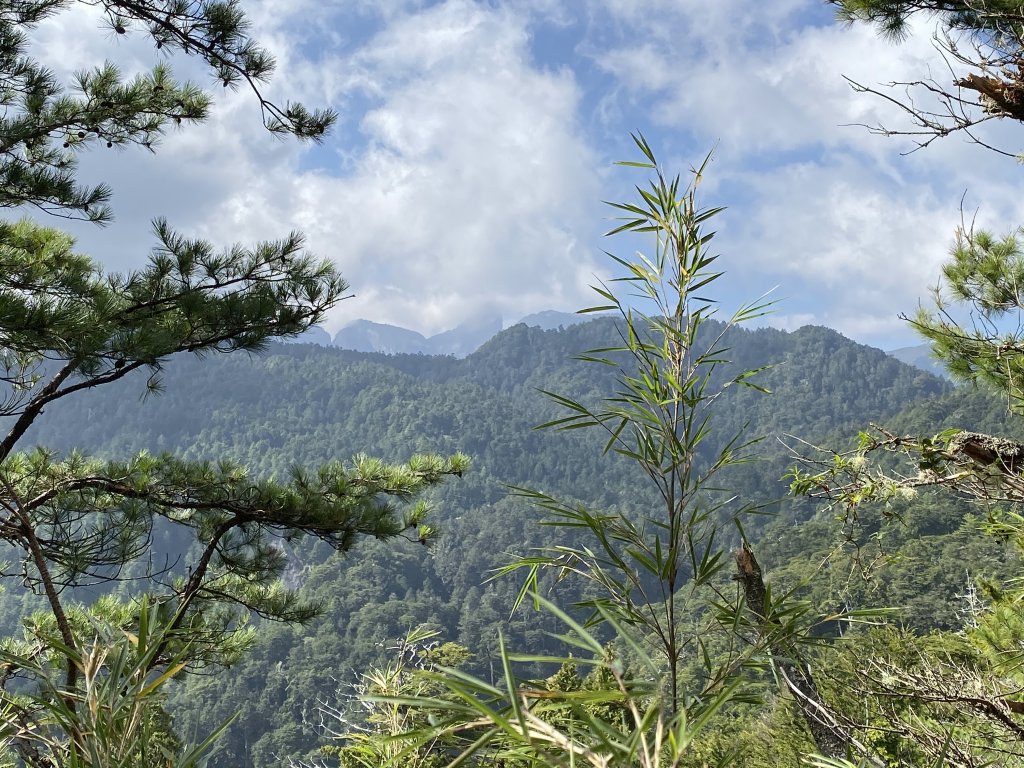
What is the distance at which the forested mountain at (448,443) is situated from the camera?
3997 cm

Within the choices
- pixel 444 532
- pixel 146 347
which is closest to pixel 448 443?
pixel 444 532

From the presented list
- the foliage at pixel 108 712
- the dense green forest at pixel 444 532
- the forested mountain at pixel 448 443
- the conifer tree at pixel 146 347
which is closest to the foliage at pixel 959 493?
the dense green forest at pixel 444 532

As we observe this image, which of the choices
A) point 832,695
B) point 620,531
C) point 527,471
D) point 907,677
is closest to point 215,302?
point 620,531

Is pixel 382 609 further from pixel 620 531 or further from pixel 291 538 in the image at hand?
pixel 620 531

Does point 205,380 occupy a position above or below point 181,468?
above

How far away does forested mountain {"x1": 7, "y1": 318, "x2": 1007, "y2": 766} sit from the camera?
3997cm

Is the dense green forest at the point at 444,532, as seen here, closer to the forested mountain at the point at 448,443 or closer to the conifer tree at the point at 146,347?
the conifer tree at the point at 146,347

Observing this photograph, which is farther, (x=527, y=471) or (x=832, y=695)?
(x=527, y=471)

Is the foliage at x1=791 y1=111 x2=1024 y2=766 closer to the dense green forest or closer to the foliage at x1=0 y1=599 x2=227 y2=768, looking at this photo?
the dense green forest

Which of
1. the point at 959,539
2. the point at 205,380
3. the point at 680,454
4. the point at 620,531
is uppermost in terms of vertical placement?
the point at 205,380

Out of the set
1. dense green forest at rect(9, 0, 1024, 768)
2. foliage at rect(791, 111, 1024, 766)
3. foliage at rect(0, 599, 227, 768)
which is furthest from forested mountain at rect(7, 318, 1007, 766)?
foliage at rect(0, 599, 227, 768)

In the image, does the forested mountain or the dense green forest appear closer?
the dense green forest

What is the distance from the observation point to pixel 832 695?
959 cm

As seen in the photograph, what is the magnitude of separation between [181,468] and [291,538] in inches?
30.5
